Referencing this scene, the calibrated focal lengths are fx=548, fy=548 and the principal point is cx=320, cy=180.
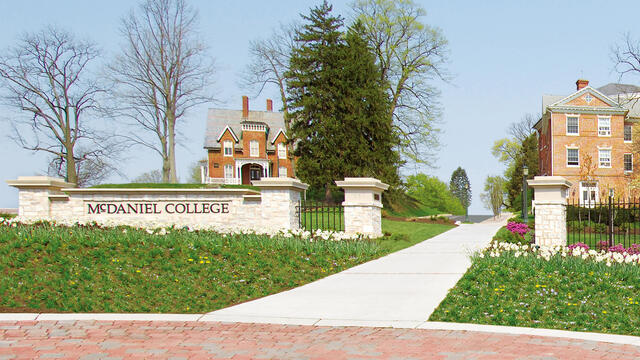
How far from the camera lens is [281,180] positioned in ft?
53.6

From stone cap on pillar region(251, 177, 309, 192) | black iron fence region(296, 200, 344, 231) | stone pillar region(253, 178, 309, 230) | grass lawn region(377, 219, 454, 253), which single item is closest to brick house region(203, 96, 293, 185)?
grass lawn region(377, 219, 454, 253)

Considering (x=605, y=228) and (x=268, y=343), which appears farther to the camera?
(x=605, y=228)

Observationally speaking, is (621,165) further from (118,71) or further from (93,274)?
(93,274)

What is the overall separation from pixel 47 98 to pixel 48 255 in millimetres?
31684

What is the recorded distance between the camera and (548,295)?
934 cm

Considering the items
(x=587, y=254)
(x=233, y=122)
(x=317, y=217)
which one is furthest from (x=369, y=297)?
(x=233, y=122)

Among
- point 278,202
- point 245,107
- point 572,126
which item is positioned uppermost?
point 245,107

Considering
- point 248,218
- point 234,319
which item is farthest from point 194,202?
point 234,319

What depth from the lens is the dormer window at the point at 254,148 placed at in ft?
185

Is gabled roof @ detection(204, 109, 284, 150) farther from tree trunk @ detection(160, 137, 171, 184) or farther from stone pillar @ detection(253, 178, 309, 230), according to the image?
stone pillar @ detection(253, 178, 309, 230)

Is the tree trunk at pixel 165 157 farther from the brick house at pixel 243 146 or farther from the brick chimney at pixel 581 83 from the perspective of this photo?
the brick chimney at pixel 581 83

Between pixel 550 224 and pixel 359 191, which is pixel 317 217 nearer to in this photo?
pixel 359 191

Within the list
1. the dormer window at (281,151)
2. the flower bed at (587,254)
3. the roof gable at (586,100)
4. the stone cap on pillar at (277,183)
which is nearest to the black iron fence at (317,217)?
the stone cap on pillar at (277,183)

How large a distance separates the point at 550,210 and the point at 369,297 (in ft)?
23.5
